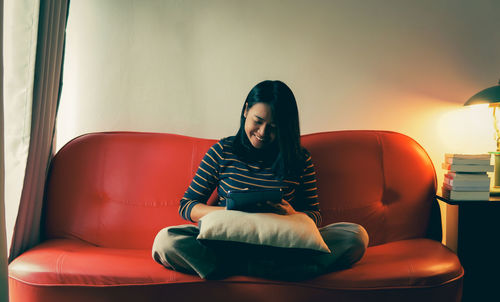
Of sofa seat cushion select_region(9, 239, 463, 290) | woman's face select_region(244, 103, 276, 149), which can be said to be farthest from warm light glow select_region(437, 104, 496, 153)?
woman's face select_region(244, 103, 276, 149)

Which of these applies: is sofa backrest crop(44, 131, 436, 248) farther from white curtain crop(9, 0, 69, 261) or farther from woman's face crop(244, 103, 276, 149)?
woman's face crop(244, 103, 276, 149)

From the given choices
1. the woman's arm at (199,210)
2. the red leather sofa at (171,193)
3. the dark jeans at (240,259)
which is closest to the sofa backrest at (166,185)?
the red leather sofa at (171,193)

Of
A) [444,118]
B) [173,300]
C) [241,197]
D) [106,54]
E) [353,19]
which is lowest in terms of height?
[173,300]

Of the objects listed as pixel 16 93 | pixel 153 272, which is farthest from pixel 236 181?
pixel 16 93

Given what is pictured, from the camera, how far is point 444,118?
2098mm

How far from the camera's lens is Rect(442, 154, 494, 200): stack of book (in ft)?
5.55

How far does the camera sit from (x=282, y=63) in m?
2.05

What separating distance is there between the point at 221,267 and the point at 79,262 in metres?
0.51

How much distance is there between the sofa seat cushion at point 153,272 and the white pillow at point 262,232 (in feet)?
0.45

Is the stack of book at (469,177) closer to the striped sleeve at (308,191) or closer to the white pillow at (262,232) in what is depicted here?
the striped sleeve at (308,191)

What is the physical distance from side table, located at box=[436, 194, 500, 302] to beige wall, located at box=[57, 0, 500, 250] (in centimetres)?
54

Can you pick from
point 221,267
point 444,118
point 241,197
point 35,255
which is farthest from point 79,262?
point 444,118

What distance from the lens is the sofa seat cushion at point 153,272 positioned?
1.20 metres

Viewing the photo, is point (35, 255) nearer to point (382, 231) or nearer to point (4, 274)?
point (4, 274)
